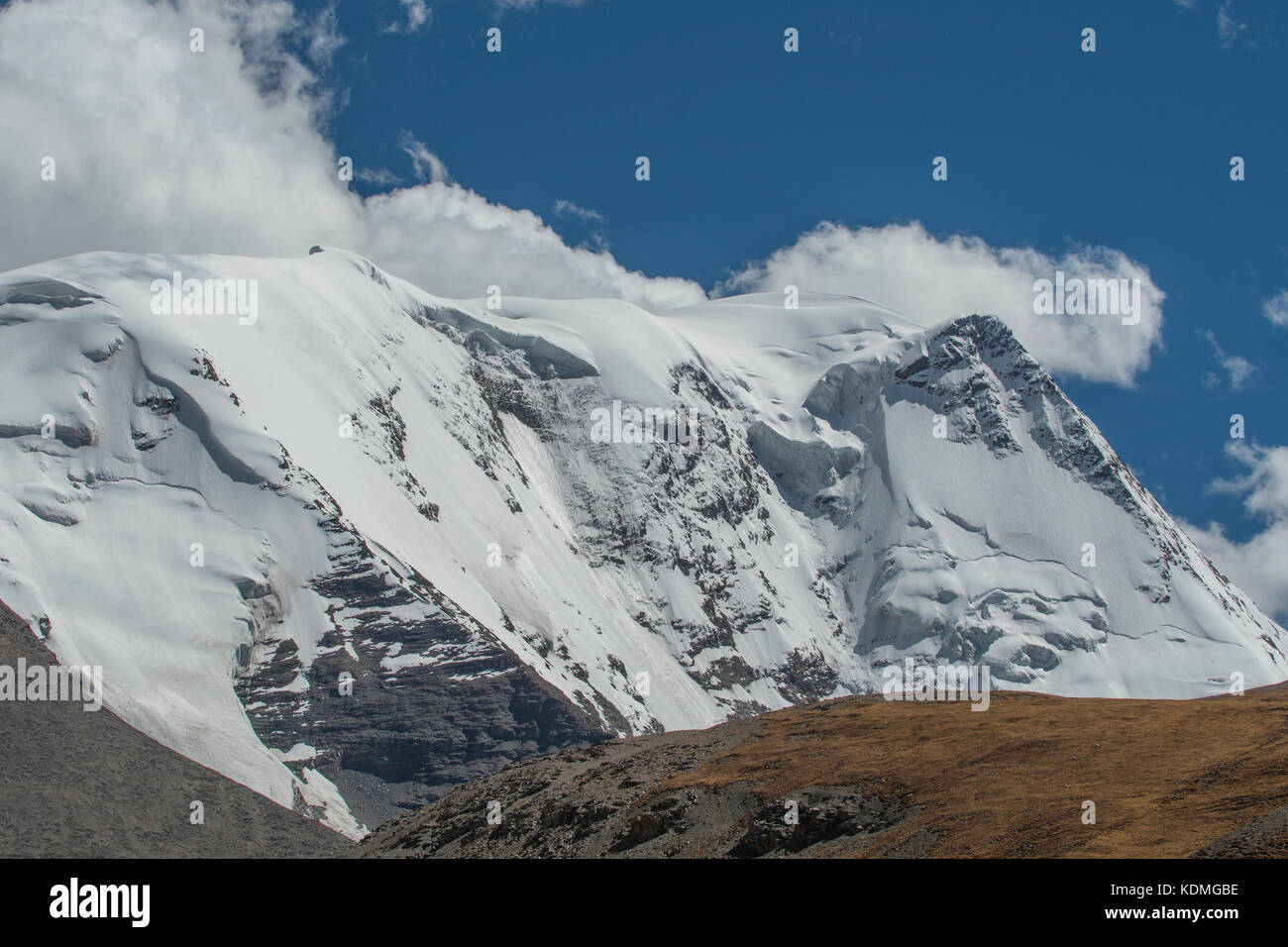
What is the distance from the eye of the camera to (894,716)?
9619 cm

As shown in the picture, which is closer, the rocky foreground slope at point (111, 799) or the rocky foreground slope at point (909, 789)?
the rocky foreground slope at point (909, 789)

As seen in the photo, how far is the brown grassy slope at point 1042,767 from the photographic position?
209 feet

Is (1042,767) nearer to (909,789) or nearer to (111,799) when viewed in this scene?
(909,789)

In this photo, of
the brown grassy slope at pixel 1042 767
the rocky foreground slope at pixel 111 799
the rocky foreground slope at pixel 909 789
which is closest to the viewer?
the brown grassy slope at pixel 1042 767

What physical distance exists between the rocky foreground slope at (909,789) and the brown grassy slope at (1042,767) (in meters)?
0.14

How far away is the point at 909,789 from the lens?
7781cm

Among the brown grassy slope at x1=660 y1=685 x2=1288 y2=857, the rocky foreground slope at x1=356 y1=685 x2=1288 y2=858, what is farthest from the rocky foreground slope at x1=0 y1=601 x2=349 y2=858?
the brown grassy slope at x1=660 y1=685 x2=1288 y2=857

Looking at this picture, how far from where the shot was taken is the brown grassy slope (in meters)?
63.8

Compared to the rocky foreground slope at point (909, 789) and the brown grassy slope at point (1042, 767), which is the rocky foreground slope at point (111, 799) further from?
the brown grassy slope at point (1042, 767)

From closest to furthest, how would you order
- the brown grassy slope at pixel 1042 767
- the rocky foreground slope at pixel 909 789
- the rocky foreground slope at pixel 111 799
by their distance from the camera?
the brown grassy slope at pixel 1042 767 → the rocky foreground slope at pixel 909 789 → the rocky foreground slope at pixel 111 799

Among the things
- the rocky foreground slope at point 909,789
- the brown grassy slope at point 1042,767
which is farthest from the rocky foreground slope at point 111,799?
the brown grassy slope at point 1042,767

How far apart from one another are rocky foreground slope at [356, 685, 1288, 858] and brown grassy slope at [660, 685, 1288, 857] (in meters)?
0.14
